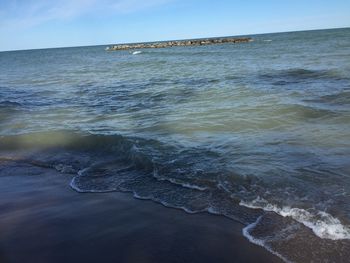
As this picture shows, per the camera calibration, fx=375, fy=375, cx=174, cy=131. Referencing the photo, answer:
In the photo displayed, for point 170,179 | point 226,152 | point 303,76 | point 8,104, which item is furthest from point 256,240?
point 303,76

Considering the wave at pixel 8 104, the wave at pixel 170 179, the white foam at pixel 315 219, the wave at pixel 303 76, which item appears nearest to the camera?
the white foam at pixel 315 219

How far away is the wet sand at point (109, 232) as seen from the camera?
4066 millimetres

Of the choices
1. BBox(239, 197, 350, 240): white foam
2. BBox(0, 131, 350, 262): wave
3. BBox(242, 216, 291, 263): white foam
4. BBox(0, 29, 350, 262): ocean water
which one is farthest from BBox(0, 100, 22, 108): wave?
BBox(242, 216, 291, 263): white foam

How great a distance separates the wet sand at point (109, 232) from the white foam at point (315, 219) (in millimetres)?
578

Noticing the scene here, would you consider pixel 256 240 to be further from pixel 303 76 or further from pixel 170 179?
pixel 303 76

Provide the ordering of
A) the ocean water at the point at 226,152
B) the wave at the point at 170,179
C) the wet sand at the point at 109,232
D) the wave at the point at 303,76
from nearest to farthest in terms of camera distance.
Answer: the wet sand at the point at 109,232 < the wave at the point at 170,179 < the ocean water at the point at 226,152 < the wave at the point at 303,76

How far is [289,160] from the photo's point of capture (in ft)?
21.4

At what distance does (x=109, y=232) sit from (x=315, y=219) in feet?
8.25

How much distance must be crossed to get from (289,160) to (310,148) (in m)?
0.76

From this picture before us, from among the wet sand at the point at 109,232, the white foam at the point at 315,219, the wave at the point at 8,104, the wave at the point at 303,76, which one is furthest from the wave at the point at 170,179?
the wave at the point at 303,76

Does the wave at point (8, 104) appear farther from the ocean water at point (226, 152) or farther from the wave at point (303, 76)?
the wave at point (303, 76)

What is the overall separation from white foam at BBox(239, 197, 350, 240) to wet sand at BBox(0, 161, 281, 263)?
0.58 meters

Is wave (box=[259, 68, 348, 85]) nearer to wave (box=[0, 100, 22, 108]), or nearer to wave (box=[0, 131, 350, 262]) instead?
wave (box=[0, 131, 350, 262])

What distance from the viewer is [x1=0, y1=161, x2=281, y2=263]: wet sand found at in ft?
13.3
